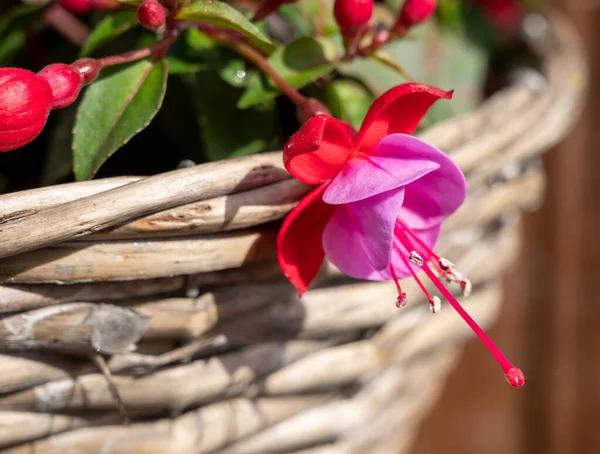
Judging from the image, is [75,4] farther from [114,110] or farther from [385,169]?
[385,169]

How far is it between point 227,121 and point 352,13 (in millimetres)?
116

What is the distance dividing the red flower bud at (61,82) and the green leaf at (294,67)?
0.32 ft

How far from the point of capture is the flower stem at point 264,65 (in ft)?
1.24

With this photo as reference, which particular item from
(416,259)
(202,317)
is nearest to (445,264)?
(416,259)

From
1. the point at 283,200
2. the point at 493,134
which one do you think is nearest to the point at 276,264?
the point at 283,200

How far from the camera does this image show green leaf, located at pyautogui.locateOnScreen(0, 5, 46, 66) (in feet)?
1.49

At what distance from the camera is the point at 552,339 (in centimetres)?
102

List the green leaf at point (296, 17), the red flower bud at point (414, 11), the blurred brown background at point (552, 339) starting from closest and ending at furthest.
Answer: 1. the red flower bud at point (414, 11)
2. the green leaf at point (296, 17)
3. the blurred brown background at point (552, 339)

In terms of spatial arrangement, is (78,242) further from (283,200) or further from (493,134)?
(493,134)

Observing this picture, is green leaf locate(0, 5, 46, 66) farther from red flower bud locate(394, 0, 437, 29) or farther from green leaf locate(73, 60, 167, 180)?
red flower bud locate(394, 0, 437, 29)

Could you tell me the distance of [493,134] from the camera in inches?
16.8

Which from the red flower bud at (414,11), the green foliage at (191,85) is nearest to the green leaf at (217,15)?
the green foliage at (191,85)

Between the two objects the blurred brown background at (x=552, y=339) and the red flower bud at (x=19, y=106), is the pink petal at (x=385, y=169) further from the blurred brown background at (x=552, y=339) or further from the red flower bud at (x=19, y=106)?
the blurred brown background at (x=552, y=339)

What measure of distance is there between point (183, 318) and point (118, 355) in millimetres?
38
